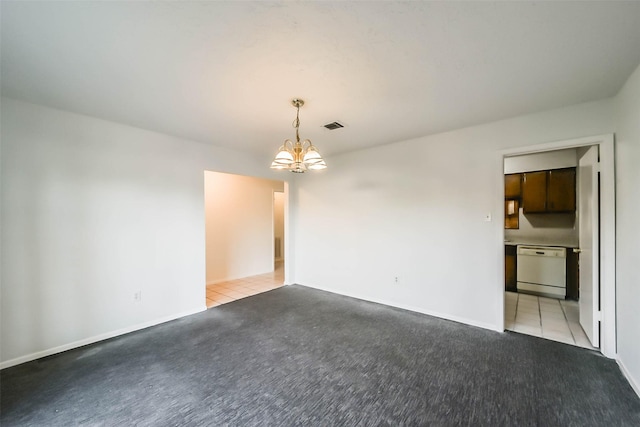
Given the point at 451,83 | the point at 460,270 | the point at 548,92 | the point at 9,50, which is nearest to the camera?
the point at 9,50

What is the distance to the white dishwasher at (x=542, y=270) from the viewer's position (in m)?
4.10

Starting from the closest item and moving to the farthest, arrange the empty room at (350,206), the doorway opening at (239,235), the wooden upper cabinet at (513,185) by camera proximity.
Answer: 1. the empty room at (350,206)
2. the wooden upper cabinet at (513,185)
3. the doorway opening at (239,235)

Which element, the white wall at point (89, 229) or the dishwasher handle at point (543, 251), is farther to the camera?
the dishwasher handle at point (543, 251)

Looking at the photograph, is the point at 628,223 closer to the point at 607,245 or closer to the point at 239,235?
the point at 607,245

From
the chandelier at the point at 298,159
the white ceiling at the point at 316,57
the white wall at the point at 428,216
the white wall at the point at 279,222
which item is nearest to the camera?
the white ceiling at the point at 316,57

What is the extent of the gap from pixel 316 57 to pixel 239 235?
15.7 ft

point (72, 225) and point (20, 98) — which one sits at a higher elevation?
point (20, 98)

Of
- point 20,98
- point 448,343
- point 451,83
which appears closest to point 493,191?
point 451,83

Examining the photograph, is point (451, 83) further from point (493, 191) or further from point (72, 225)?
point (72, 225)

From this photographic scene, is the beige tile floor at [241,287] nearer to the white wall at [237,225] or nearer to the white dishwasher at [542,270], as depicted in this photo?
the white wall at [237,225]

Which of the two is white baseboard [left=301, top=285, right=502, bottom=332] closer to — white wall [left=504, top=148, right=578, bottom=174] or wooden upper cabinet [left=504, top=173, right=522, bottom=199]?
white wall [left=504, top=148, right=578, bottom=174]

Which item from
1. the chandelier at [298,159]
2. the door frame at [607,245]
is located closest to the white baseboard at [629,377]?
the door frame at [607,245]

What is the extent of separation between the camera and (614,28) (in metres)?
1.51

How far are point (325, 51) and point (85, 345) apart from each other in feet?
12.8
